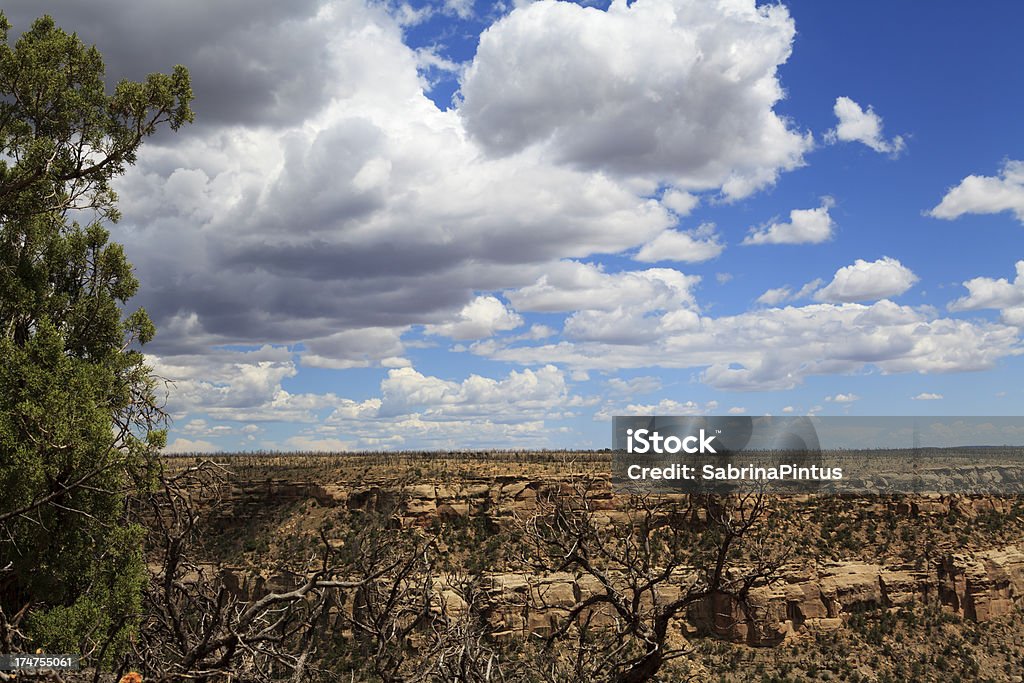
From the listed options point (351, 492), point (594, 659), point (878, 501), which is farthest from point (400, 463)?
point (594, 659)

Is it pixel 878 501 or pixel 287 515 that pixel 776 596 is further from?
pixel 287 515

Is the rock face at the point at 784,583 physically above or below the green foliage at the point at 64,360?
below

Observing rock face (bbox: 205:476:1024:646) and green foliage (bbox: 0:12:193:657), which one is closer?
green foliage (bbox: 0:12:193:657)

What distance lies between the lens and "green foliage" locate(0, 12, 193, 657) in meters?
15.5

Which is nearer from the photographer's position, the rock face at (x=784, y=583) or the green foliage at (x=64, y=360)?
the green foliage at (x=64, y=360)

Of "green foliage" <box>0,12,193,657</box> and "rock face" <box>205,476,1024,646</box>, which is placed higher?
"green foliage" <box>0,12,193,657</box>

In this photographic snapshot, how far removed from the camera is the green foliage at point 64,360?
15.5 meters

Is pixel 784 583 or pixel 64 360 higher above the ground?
pixel 64 360

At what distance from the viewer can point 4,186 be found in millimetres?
16391

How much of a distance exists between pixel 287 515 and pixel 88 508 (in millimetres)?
44104

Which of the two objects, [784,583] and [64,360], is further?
[784,583]

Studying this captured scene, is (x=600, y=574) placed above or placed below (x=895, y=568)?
above

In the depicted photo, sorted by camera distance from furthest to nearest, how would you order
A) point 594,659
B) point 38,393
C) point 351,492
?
point 351,492 < point 38,393 < point 594,659

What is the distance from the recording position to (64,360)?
17266mm
